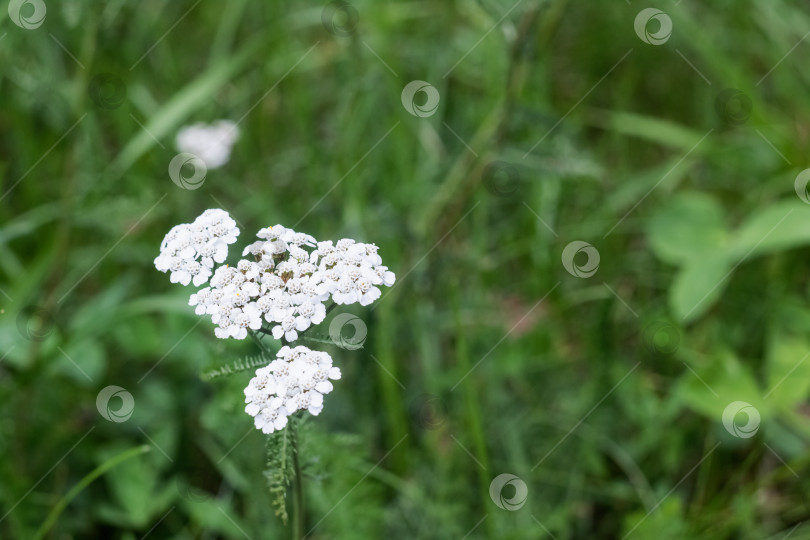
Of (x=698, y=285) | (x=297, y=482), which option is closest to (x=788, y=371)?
(x=698, y=285)

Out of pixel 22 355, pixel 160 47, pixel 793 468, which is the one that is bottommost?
pixel 793 468

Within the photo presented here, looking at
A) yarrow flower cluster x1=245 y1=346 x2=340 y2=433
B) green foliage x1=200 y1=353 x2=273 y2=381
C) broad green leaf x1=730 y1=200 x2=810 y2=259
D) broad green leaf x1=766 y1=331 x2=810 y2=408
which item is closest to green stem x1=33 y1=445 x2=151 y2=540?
green foliage x1=200 y1=353 x2=273 y2=381

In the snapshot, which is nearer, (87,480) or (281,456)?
(281,456)

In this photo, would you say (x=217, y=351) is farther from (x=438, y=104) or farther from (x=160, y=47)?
(x=160, y=47)

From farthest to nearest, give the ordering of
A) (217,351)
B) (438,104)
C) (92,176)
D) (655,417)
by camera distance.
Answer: (438,104)
(92,176)
(655,417)
(217,351)

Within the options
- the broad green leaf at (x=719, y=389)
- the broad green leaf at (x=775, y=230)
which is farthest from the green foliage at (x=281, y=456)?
the broad green leaf at (x=775, y=230)

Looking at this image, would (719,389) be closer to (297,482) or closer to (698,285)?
(698,285)

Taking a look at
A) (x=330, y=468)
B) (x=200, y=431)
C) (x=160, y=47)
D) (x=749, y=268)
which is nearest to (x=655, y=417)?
(x=749, y=268)
